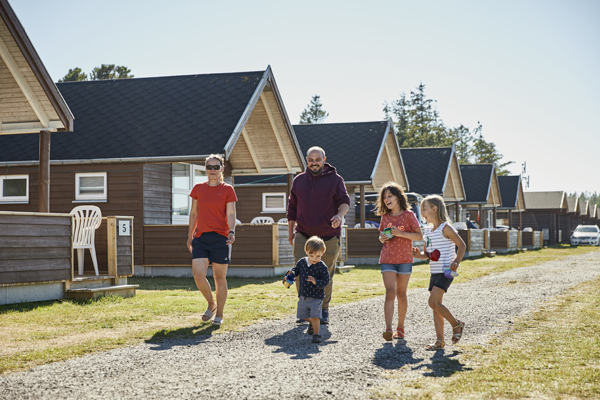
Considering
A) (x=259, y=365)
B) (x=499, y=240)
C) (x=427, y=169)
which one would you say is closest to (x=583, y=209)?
(x=499, y=240)

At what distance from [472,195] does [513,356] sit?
3659cm

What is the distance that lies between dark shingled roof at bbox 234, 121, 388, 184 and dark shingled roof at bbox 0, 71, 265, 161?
729 centimetres

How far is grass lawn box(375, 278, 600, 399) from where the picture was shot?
472cm

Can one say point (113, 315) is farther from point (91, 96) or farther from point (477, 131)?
point (477, 131)

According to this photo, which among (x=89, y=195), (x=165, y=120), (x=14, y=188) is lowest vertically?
(x=89, y=195)

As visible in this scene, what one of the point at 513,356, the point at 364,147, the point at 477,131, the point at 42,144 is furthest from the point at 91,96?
the point at 477,131

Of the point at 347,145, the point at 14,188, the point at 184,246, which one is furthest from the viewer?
the point at 347,145

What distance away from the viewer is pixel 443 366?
5660mm

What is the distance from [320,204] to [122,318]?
2.93 m

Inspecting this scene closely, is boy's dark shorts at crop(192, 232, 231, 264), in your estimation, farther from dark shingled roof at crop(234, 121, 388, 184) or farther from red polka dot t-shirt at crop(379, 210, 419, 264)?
dark shingled roof at crop(234, 121, 388, 184)

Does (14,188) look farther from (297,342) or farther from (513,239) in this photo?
(513,239)

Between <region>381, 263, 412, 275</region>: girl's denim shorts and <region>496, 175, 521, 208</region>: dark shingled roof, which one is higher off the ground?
<region>496, 175, 521, 208</region>: dark shingled roof

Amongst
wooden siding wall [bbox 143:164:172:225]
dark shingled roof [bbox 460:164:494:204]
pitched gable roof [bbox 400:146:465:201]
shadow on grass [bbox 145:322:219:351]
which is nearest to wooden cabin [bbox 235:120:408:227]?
pitched gable roof [bbox 400:146:465:201]

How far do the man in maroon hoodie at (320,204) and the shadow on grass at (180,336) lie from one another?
1.47m
